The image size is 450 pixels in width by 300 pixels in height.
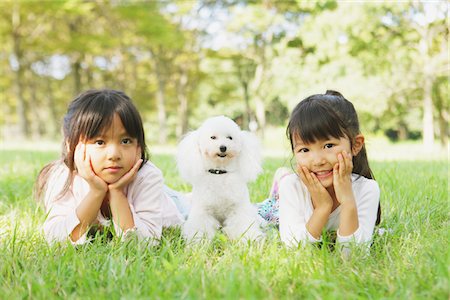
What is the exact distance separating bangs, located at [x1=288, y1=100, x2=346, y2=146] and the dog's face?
605mm

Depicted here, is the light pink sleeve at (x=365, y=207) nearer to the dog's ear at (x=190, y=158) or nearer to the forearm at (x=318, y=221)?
the forearm at (x=318, y=221)

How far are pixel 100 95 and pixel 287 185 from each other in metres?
1.17

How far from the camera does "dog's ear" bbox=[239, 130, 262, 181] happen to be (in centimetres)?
287

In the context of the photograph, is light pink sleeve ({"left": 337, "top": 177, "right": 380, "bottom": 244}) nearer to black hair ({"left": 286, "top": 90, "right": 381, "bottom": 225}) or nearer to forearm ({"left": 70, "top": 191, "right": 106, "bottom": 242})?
black hair ({"left": 286, "top": 90, "right": 381, "bottom": 225})

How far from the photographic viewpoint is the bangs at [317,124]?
219cm

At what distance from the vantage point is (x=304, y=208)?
2.38 meters

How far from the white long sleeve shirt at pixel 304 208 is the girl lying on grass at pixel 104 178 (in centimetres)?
73

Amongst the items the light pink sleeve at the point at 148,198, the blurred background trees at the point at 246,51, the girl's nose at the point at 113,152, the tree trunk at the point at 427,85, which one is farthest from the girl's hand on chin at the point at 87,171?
the tree trunk at the point at 427,85

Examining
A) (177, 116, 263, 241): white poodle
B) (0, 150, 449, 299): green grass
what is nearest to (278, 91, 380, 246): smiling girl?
(0, 150, 449, 299): green grass

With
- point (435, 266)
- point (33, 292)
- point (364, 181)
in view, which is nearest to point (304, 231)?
point (364, 181)

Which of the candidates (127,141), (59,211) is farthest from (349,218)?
(59,211)

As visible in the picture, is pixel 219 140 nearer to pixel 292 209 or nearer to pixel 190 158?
pixel 190 158

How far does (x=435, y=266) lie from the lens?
1.66 metres

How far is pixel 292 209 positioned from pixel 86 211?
43.9 inches
